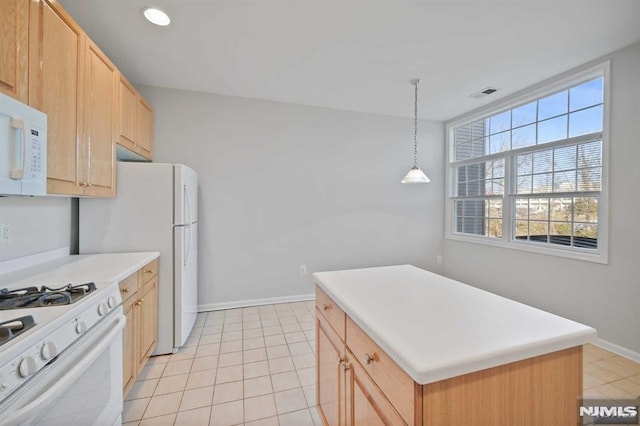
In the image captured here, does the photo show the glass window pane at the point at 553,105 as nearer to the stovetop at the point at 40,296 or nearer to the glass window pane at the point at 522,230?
the glass window pane at the point at 522,230

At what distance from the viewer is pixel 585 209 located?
2822mm

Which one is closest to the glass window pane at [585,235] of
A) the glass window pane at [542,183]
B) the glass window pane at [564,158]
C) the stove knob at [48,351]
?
the glass window pane at [542,183]

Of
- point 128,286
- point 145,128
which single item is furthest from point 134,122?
point 128,286

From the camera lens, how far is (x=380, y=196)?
422 centimetres

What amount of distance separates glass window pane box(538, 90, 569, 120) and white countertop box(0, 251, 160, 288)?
167 inches

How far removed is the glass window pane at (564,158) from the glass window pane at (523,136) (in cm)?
31

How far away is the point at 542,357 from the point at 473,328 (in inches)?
8.0

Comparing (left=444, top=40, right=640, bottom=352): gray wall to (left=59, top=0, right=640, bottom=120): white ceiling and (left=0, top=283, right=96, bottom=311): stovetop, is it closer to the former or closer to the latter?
(left=59, top=0, right=640, bottom=120): white ceiling

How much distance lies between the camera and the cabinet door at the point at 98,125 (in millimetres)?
1869

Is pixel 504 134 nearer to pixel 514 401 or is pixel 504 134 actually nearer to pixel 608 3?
pixel 608 3

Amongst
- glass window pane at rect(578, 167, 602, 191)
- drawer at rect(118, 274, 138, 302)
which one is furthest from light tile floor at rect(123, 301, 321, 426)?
glass window pane at rect(578, 167, 602, 191)

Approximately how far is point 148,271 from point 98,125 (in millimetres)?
1117

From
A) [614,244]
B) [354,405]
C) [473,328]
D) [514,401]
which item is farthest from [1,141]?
[614,244]

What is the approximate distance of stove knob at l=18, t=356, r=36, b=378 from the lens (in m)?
0.85
